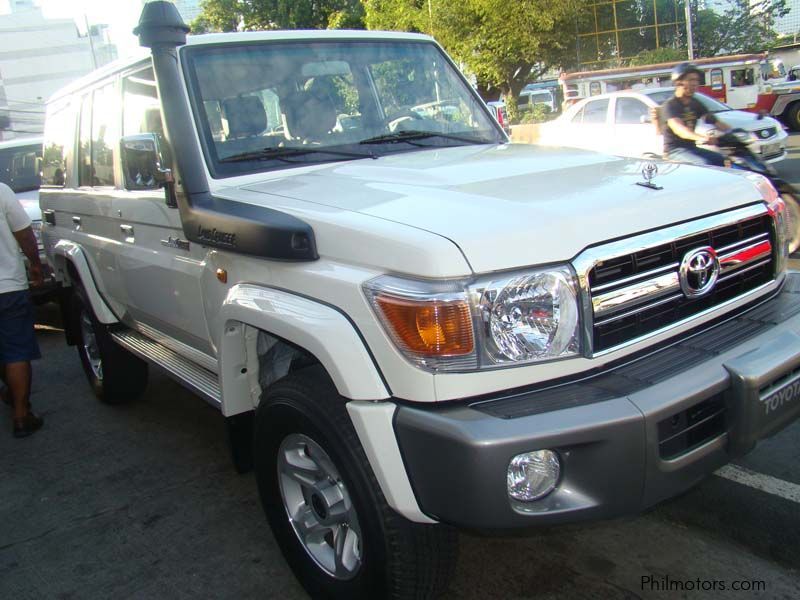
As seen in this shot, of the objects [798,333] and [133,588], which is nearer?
[798,333]

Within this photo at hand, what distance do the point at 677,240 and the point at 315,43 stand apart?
2004 millimetres

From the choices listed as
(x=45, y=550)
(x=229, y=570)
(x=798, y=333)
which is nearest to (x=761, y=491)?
(x=798, y=333)

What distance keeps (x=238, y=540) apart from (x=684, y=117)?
595 centimetres

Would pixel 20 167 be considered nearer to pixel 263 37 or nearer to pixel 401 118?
pixel 263 37

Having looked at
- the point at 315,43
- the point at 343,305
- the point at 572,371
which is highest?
the point at 315,43

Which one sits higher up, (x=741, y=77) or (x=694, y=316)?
(x=741, y=77)

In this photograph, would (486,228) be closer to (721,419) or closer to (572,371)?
(572,371)

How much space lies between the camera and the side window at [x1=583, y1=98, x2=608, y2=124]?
41.9 feet

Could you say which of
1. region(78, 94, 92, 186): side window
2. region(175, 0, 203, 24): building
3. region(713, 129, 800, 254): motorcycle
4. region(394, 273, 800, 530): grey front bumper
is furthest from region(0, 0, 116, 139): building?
region(394, 273, 800, 530): grey front bumper

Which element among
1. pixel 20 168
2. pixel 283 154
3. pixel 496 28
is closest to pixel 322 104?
pixel 283 154

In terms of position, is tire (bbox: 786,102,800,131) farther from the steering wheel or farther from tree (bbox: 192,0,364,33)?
tree (bbox: 192,0,364,33)

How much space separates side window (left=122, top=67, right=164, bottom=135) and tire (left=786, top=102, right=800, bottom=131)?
18979 mm

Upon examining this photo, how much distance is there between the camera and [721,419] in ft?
7.13

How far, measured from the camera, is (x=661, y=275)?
7.55 feet
